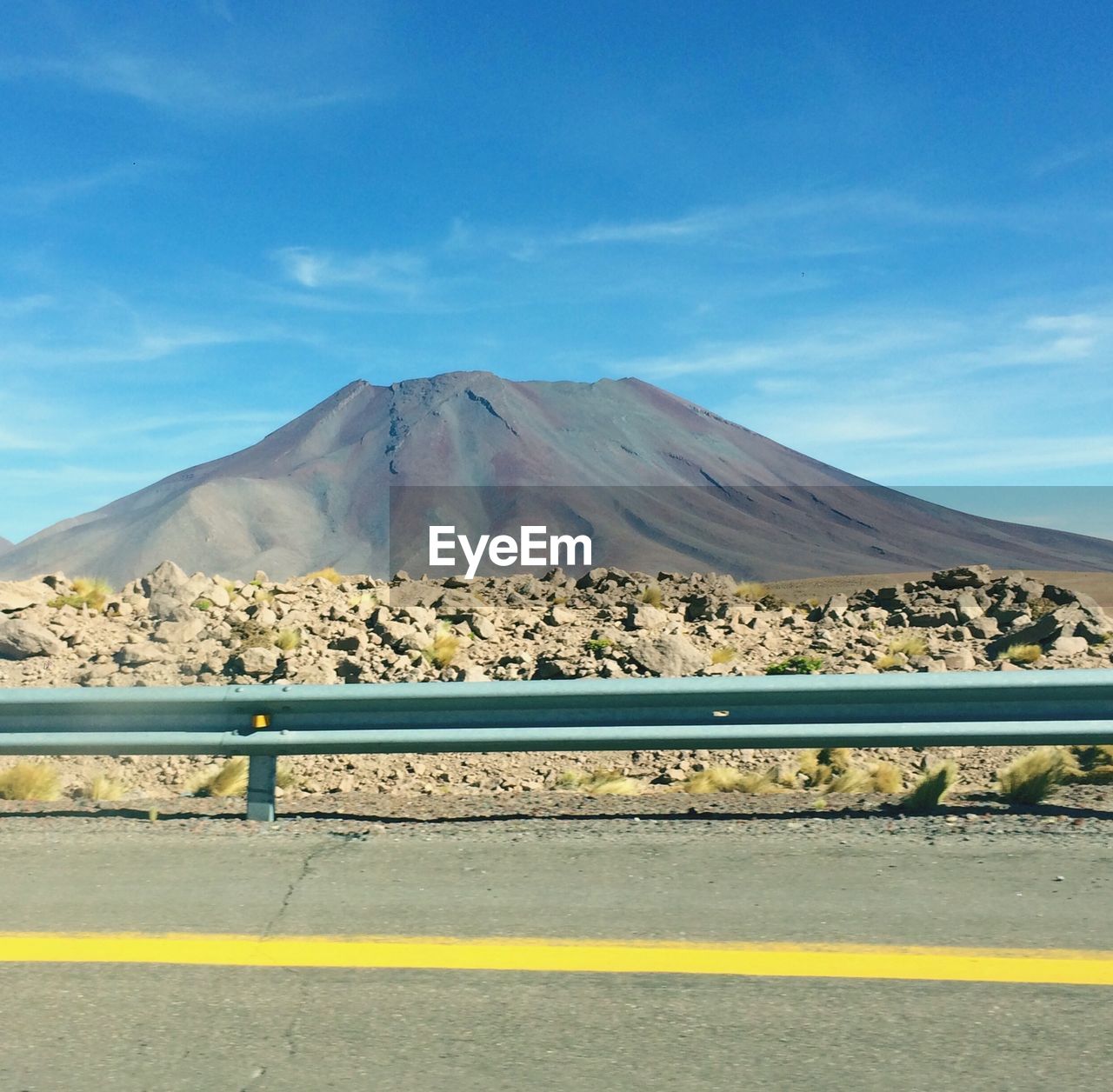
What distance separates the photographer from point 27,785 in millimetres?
7695

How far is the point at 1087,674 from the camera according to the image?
6.35m

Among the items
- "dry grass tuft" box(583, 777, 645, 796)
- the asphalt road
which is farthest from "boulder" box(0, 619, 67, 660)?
the asphalt road

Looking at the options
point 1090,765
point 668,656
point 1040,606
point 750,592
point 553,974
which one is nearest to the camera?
point 553,974

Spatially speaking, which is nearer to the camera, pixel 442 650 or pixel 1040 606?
pixel 442 650

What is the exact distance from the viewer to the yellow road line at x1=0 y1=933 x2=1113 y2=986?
14.0 ft

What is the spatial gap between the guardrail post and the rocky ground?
392 cm

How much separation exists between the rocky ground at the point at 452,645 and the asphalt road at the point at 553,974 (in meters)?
4.73

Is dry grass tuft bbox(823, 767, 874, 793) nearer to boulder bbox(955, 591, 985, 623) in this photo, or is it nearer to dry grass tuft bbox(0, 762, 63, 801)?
dry grass tuft bbox(0, 762, 63, 801)

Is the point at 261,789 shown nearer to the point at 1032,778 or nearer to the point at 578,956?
the point at 578,956

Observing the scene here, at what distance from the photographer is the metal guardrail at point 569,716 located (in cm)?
631

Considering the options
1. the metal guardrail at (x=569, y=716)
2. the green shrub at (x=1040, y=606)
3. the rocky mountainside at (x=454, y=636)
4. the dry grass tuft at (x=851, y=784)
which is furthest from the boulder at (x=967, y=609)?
the metal guardrail at (x=569, y=716)

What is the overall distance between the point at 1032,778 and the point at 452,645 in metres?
9.79

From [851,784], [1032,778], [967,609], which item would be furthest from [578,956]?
[967,609]

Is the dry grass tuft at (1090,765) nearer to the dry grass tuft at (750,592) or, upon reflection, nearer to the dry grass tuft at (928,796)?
the dry grass tuft at (928,796)
